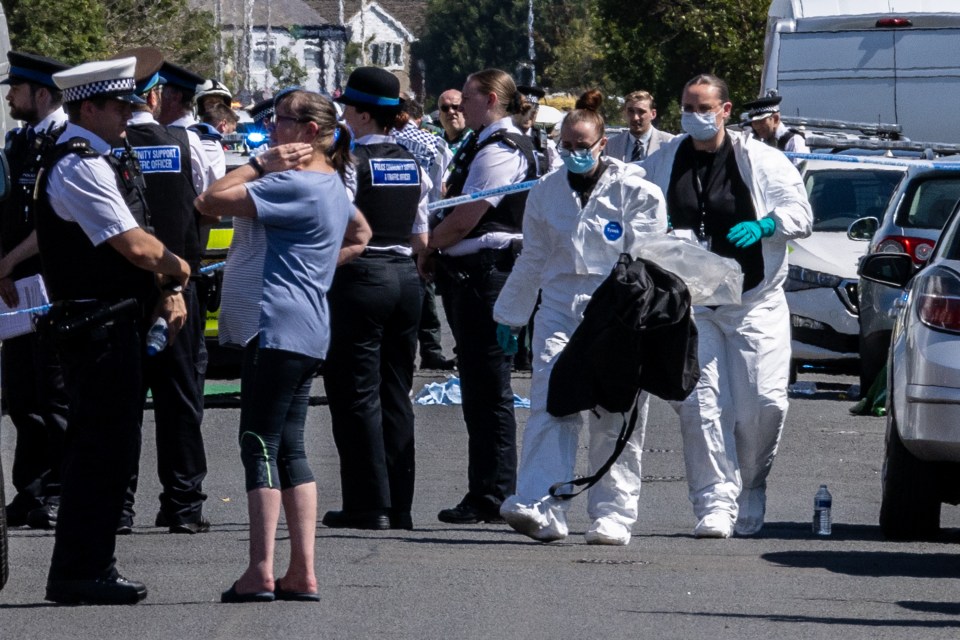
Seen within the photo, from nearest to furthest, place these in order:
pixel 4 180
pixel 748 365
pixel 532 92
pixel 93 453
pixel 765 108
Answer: pixel 4 180 < pixel 93 453 < pixel 748 365 < pixel 532 92 < pixel 765 108

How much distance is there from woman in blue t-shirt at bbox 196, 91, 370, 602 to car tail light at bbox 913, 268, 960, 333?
2717 mm

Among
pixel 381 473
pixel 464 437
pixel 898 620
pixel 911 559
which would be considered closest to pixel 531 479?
pixel 381 473

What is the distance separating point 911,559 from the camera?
8.59 metres

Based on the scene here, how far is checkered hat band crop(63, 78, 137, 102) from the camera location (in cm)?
742

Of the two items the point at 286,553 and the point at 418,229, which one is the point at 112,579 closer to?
the point at 286,553

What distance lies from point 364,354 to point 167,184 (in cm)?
111

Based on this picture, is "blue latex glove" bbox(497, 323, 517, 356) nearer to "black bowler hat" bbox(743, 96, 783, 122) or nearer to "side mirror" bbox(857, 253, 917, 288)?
"side mirror" bbox(857, 253, 917, 288)

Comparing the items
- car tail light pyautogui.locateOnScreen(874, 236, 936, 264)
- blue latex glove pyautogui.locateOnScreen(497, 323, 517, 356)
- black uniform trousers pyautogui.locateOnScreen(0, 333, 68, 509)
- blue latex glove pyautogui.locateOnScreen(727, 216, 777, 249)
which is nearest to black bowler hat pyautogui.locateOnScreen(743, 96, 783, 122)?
car tail light pyautogui.locateOnScreen(874, 236, 936, 264)

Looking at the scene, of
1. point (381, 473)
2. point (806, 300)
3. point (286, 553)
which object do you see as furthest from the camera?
point (806, 300)

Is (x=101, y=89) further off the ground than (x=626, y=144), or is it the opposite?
(x=101, y=89)

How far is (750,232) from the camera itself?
938 centimetres

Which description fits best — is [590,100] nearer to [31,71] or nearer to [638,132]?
[638,132]

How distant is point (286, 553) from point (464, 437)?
17.2 ft

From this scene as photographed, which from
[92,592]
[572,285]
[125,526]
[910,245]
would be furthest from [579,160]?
[910,245]
